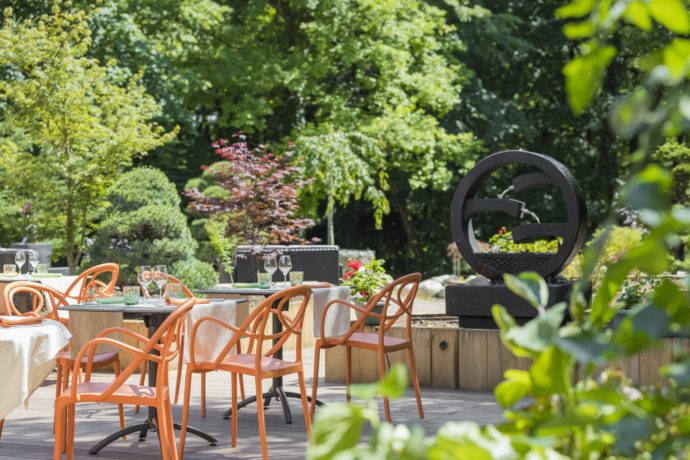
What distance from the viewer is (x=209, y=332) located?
5.05 m

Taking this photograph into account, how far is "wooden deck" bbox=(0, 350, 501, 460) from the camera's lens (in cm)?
508

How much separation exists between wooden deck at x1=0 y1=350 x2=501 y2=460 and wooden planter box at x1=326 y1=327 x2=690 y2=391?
0.50ft

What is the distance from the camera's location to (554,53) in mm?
23906

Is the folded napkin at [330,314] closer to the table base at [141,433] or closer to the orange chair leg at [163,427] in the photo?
the table base at [141,433]

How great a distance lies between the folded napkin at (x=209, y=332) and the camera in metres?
5.02

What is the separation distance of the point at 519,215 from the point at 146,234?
185 inches

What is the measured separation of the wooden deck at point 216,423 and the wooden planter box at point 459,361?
0.50ft

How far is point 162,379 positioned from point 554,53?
21002 mm

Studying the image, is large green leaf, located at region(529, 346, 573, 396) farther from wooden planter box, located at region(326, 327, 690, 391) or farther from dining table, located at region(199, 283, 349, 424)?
wooden planter box, located at region(326, 327, 690, 391)

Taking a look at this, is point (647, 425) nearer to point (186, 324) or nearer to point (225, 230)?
point (186, 324)

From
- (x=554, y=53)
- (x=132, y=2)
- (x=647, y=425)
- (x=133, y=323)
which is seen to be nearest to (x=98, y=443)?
(x=133, y=323)

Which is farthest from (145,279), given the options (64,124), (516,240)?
(64,124)

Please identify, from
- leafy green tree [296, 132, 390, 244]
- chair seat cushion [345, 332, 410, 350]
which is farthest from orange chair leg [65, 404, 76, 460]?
leafy green tree [296, 132, 390, 244]

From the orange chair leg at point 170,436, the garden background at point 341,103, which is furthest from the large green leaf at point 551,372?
the garden background at point 341,103
